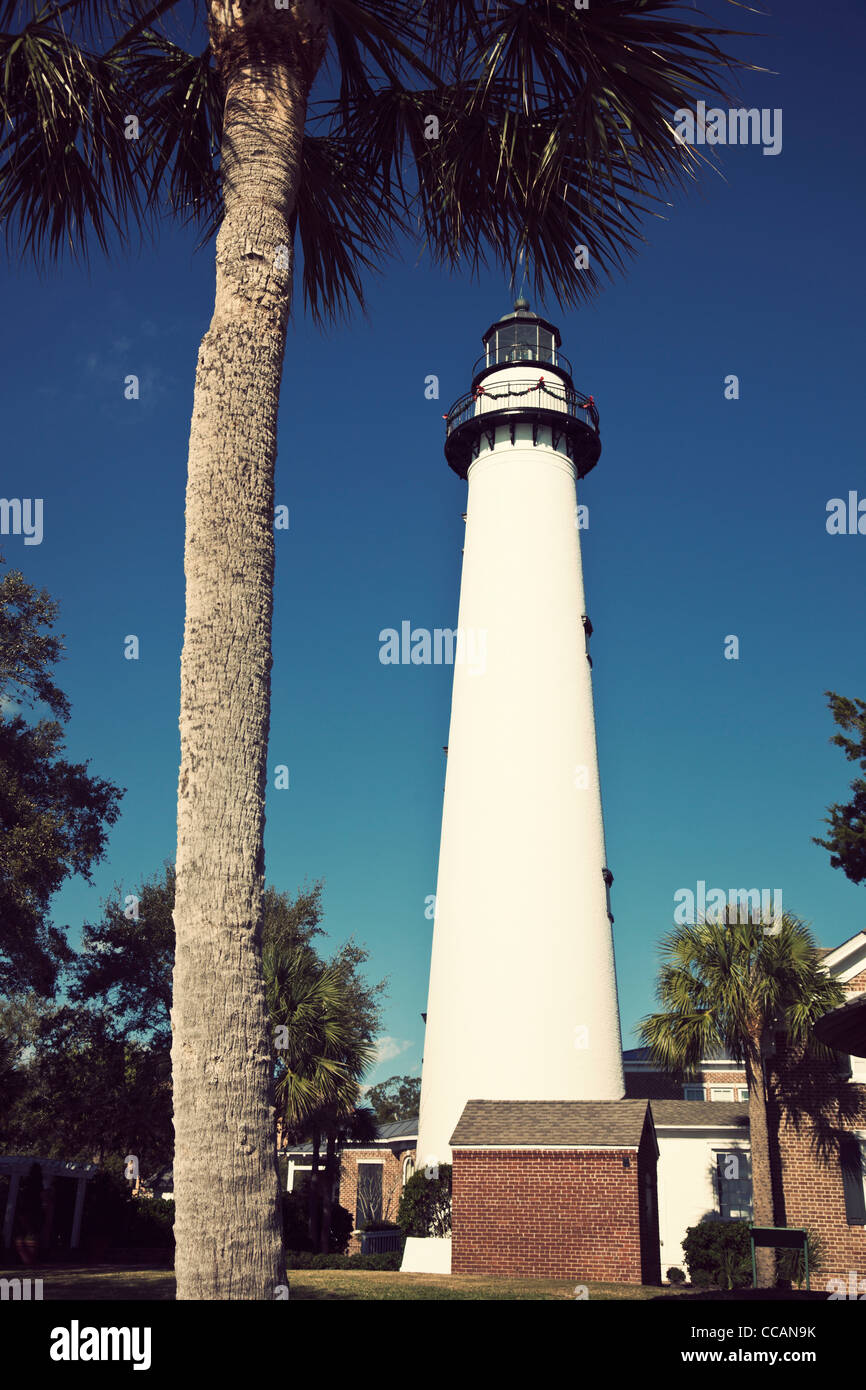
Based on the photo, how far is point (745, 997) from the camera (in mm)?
20625

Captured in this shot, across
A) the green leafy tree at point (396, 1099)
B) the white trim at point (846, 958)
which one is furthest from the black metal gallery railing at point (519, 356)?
the green leafy tree at point (396, 1099)

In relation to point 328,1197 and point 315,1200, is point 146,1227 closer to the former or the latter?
point 315,1200

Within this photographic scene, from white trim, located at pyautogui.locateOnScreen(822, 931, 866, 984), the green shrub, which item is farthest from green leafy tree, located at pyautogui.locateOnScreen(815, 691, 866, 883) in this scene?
the green shrub

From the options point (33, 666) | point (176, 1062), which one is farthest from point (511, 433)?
point (176, 1062)

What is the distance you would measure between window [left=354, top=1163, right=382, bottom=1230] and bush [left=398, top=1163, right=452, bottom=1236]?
1901cm

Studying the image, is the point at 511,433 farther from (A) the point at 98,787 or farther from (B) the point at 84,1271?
(B) the point at 84,1271

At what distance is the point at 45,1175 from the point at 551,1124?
38.6 feet

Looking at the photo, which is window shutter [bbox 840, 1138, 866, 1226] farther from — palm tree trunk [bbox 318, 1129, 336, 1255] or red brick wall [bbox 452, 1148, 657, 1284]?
palm tree trunk [bbox 318, 1129, 336, 1255]

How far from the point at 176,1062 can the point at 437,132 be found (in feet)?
23.3

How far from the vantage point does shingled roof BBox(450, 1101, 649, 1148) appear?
18.9 m

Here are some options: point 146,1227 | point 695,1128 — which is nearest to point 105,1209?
point 146,1227

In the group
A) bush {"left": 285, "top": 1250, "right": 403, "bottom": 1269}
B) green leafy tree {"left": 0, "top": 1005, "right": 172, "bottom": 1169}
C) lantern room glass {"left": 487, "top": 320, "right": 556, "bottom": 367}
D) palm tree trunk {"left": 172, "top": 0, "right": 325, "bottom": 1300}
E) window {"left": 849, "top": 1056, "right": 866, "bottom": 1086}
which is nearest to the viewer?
palm tree trunk {"left": 172, "top": 0, "right": 325, "bottom": 1300}

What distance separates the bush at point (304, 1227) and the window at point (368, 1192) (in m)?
12.0

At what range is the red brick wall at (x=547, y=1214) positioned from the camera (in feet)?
59.1
